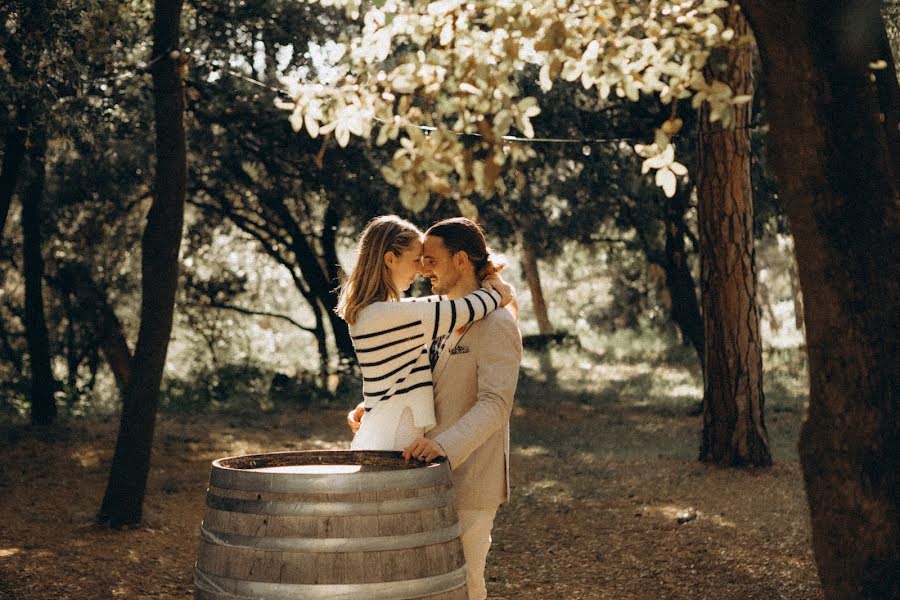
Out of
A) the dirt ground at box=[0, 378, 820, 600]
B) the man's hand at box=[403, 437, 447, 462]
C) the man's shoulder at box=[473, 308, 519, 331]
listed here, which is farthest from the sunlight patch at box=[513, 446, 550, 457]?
the man's hand at box=[403, 437, 447, 462]

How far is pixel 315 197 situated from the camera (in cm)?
2019

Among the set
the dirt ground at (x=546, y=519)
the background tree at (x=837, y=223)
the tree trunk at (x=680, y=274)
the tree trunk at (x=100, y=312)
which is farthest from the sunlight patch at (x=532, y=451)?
the background tree at (x=837, y=223)

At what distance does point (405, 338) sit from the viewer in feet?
13.6

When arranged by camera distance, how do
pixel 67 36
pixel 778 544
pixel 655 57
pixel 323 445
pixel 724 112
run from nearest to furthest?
pixel 724 112
pixel 655 57
pixel 778 544
pixel 67 36
pixel 323 445

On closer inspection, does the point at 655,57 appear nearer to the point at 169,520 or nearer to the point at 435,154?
the point at 435,154

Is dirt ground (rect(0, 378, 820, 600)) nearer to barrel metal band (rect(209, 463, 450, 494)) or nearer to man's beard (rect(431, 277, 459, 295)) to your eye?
man's beard (rect(431, 277, 459, 295))

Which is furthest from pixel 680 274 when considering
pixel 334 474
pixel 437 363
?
pixel 334 474

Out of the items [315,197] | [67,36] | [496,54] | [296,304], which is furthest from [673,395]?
[296,304]

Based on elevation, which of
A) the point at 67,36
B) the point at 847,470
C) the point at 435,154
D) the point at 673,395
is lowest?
the point at 673,395

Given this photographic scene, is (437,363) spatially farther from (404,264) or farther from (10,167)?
(10,167)

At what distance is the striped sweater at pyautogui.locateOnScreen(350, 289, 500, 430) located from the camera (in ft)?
13.5

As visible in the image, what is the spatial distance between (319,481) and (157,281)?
18.3 ft

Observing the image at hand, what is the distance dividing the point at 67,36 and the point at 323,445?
5761 millimetres

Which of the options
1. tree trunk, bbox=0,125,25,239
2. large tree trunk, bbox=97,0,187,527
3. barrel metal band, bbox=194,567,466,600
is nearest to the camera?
barrel metal band, bbox=194,567,466,600
